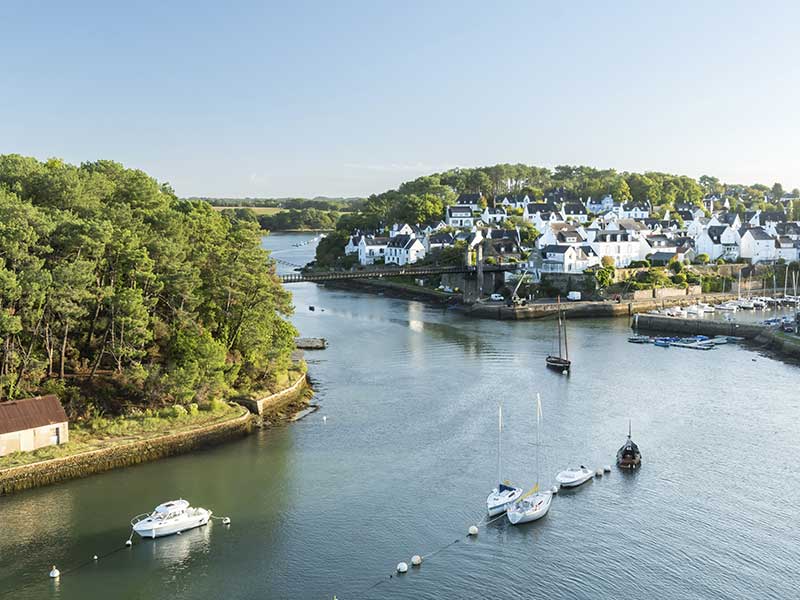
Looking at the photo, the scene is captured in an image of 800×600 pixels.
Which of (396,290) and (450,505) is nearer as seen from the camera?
(450,505)

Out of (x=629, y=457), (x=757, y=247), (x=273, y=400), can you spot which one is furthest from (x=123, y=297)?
(x=757, y=247)

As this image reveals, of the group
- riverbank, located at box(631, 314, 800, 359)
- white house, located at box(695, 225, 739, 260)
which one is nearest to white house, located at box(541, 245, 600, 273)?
riverbank, located at box(631, 314, 800, 359)

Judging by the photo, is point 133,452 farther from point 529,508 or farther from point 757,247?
point 757,247

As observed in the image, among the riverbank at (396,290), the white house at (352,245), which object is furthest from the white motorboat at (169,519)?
the white house at (352,245)

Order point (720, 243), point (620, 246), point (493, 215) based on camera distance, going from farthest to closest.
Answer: point (493, 215) < point (720, 243) < point (620, 246)

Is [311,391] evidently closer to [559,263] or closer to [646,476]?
[646,476]

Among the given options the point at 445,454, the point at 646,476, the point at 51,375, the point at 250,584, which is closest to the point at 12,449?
the point at 51,375

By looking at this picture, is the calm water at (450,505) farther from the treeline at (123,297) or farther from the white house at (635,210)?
the white house at (635,210)
